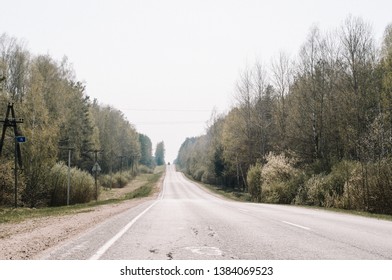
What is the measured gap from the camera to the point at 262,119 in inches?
1794

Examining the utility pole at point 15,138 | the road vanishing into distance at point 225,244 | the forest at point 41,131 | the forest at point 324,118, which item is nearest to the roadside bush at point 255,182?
the forest at point 324,118

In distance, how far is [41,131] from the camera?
28.8 meters

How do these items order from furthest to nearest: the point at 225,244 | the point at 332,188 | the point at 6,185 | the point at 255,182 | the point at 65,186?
the point at 255,182, the point at 65,186, the point at 6,185, the point at 332,188, the point at 225,244

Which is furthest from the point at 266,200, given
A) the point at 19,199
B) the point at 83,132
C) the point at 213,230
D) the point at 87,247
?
the point at 83,132

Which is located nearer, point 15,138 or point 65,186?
point 15,138

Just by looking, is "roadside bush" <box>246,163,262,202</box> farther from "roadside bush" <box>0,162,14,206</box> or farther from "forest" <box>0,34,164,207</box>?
"roadside bush" <box>0,162,14,206</box>

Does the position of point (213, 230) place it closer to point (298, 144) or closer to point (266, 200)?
point (266, 200)

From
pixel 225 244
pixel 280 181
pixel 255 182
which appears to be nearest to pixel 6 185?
pixel 280 181

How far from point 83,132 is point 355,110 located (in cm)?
3772

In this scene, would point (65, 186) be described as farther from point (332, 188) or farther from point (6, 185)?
point (332, 188)

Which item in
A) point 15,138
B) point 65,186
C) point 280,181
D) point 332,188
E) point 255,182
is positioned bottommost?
point 65,186

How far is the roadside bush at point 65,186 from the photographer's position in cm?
3111

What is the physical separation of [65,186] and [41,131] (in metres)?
5.48

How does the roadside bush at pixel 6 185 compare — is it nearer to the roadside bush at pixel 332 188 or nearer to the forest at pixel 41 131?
Answer: the forest at pixel 41 131
